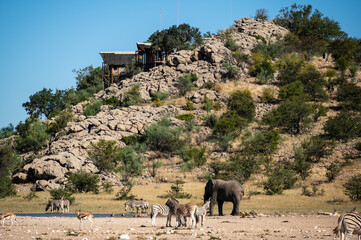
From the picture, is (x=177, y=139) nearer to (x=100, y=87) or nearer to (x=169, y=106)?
(x=169, y=106)

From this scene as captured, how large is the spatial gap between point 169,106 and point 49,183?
27.0m

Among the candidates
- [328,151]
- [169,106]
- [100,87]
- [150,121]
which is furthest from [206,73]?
[328,151]

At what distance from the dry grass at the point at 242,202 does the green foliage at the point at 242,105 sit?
75.7 ft

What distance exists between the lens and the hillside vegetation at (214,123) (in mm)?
40594

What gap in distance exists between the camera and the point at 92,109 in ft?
218

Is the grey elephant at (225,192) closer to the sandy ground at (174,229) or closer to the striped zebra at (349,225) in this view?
the sandy ground at (174,229)

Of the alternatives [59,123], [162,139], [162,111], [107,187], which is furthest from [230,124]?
[59,123]

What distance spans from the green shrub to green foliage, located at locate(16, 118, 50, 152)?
6.48m

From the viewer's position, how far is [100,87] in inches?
3204

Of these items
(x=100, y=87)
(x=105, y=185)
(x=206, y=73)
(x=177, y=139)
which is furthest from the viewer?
(x=100, y=87)

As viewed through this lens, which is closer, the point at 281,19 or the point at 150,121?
the point at 150,121

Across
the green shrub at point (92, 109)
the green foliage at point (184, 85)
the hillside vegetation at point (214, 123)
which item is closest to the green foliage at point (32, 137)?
the hillside vegetation at point (214, 123)

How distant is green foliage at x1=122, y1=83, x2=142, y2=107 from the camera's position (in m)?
64.9

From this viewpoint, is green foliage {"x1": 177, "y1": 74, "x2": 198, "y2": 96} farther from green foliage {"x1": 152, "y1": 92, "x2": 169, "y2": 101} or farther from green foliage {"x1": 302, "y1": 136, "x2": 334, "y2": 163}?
green foliage {"x1": 302, "y1": 136, "x2": 334, "y2": 163}
